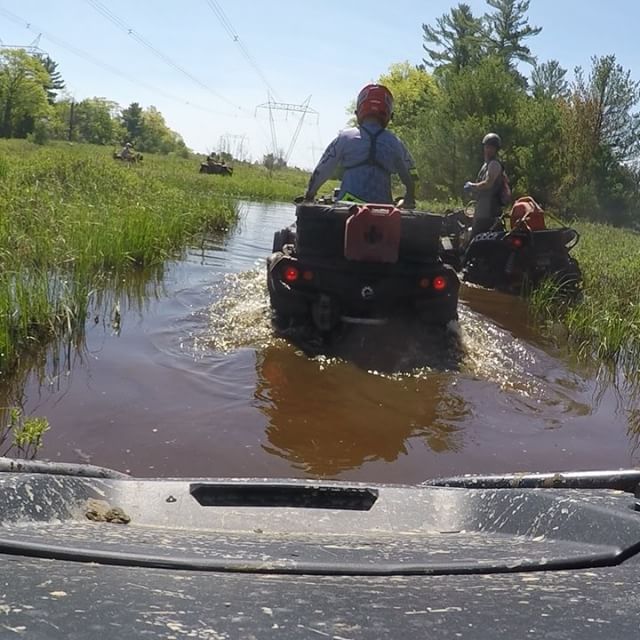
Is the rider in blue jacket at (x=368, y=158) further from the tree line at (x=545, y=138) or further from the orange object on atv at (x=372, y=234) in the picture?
the tree line at (x=545, y=138)

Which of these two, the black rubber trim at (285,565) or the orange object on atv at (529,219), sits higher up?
the orange object on atv at (529,219)

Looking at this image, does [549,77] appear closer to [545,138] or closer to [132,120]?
[545,138]

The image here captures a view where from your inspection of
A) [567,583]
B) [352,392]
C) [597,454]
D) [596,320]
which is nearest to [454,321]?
[596,320]

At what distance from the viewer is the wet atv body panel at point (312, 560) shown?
3.66 feet

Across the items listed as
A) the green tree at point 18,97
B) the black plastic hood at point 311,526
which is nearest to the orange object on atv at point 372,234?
Answer: the black plastic hood at point 311,526

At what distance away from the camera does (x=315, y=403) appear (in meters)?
4.45

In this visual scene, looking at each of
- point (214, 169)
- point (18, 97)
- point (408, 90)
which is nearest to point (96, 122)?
point (18, 97)

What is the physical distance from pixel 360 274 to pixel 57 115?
241 ft

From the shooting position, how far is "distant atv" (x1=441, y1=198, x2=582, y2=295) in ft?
27.8

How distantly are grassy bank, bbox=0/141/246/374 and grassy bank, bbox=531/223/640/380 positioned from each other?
401cm

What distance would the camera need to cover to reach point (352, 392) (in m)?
4.68

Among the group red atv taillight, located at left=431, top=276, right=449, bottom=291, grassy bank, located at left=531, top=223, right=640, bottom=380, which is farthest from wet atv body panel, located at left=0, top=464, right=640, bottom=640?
grassy bank, located at left=531, top=223, right=640, bottom=380

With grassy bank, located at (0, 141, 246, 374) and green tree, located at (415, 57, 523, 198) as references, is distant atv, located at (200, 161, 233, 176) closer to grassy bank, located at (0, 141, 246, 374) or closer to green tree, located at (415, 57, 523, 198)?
green tree, located at (415, 57, 523, 198)

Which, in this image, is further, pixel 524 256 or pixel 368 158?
pixel 524 256
